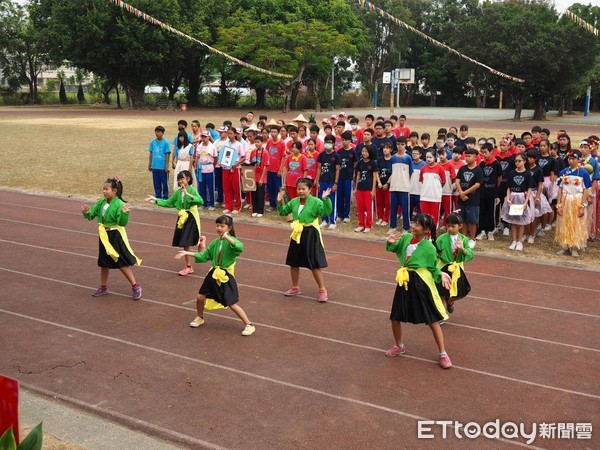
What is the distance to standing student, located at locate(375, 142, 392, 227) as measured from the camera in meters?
12.5

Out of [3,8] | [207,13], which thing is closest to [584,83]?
[207,13]

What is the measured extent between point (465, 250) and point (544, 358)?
1387 millimetres

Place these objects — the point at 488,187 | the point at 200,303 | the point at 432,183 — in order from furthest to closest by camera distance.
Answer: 1. the point at 488,187
2. the point at 432,183
3. the point at 200,303

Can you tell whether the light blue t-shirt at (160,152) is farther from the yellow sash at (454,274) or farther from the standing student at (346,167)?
the yellow sash at (454,274)

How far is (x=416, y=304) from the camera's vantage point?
6395 mm

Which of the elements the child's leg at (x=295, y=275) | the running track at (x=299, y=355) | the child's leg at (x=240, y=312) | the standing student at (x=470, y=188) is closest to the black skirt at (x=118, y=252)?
the running track at (x=299, y=355)

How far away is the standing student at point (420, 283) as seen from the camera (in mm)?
6375

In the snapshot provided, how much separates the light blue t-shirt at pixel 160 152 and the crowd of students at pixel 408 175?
0.02 m

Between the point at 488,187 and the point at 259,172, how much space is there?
15.4 feet

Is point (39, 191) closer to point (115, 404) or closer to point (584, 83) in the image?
point (115, 404)

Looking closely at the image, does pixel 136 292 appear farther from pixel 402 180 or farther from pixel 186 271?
pixel 402 180

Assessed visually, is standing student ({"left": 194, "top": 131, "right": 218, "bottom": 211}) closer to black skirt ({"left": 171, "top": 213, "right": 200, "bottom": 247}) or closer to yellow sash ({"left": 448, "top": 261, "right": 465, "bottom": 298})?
black skirt ({"left": 171, "top": 213, "right": 200, "bottom": 247})

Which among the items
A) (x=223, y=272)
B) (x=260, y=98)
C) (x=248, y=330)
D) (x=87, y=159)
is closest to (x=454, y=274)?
(x=248, y=330)

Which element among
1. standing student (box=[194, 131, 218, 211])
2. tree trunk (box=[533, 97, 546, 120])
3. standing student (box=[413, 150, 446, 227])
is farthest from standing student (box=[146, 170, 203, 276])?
tree trunk (box=[533, 97, 546, 120])
